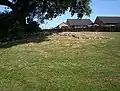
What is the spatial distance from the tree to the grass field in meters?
9.31

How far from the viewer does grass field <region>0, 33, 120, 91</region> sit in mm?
12068

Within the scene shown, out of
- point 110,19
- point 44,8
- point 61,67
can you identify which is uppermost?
point 44,8

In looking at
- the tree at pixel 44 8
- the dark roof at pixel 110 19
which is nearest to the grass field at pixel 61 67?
the tree at pixel 44 8

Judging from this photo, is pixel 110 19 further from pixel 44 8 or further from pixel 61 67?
pixel 61 67

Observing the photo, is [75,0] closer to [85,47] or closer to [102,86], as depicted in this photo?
[85,47]

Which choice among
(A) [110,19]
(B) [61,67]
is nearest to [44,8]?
(B) [61,67]

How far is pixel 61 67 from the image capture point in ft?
49.8

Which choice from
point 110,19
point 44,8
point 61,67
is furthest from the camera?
point 110,19

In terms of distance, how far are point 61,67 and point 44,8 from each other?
64.9ft

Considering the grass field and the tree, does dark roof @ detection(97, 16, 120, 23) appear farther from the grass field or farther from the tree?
the grass field

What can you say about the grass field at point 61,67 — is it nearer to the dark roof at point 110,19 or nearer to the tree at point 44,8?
the tree at point 44,8

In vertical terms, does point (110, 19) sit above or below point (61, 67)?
below

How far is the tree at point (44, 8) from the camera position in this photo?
106ft

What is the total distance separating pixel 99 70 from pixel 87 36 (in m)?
12.9
